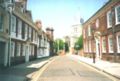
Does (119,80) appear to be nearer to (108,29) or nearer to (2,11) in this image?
(2,11)

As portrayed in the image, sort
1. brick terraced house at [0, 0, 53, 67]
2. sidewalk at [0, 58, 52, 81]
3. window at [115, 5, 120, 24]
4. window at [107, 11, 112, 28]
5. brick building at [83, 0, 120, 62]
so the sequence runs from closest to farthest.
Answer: sidewalk at [0, 58, 52, 81] → brick terraced house at [0, 0, 53, 67] → window at [115, 5, 120, 24] → brick building at [83, 0, 120, 62] → window at [107, 11, 112, 28]

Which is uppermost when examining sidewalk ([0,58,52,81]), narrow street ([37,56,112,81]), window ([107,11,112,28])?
window ([107,11,112,28])

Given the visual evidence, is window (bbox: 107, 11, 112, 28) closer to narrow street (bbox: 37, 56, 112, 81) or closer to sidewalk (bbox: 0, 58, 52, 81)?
narrow street (bbox: 37, 56, 112, 81)

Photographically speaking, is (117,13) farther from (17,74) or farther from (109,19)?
(17,74)

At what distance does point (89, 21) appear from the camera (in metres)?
42.6

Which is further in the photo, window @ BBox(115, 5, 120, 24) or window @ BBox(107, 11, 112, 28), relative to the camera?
window @ BBox(107, 11, 112, 28)

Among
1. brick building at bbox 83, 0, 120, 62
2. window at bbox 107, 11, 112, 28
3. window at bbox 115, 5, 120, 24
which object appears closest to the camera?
window at bbox 115, 5, 120, 24

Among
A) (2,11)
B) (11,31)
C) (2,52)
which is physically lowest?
(2,52)

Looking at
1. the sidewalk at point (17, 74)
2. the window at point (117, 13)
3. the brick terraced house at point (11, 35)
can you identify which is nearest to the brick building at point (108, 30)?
the window at point (117, 13)

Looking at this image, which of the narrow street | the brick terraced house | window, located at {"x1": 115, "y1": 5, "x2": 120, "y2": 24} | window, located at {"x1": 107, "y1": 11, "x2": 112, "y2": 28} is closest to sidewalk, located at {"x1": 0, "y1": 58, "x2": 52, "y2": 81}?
the narrow street

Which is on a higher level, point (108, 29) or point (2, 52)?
point (108, 29)

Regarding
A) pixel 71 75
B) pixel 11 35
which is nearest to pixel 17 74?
pixel 71 75

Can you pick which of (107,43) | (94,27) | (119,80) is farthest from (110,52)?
(119,80)

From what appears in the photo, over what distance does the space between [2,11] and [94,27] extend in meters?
21.6
